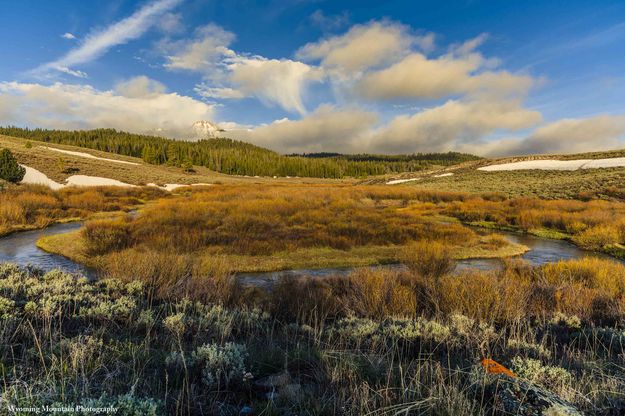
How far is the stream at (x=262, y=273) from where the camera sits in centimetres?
1188

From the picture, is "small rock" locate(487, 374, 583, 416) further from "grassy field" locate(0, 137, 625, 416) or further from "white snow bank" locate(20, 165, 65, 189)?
"white snow bank" locate(20, 165, 65, 189)

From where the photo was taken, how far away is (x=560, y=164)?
50938mm

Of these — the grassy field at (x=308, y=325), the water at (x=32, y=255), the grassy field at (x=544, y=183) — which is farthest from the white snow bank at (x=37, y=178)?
the grassy field at (x=544, y=183)

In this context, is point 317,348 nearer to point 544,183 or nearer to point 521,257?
point 521,257

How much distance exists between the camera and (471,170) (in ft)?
204

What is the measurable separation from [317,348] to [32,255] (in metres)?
14.9

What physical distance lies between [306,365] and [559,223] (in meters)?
24.5

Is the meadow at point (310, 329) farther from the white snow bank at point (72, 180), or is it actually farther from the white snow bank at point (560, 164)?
the white snow bank at point (560, 164)

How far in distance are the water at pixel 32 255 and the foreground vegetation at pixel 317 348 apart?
334 centimetres

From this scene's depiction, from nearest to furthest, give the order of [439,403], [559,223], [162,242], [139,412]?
[139,412] < [439,403] < [162,242] < [559,223]

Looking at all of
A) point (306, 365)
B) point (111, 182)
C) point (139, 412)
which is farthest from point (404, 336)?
point (111, 182)

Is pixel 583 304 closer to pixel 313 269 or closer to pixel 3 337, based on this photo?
pixel 313 269

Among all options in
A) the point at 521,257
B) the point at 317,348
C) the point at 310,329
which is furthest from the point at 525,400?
the point at 521,257

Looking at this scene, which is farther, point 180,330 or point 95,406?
point 180,330
